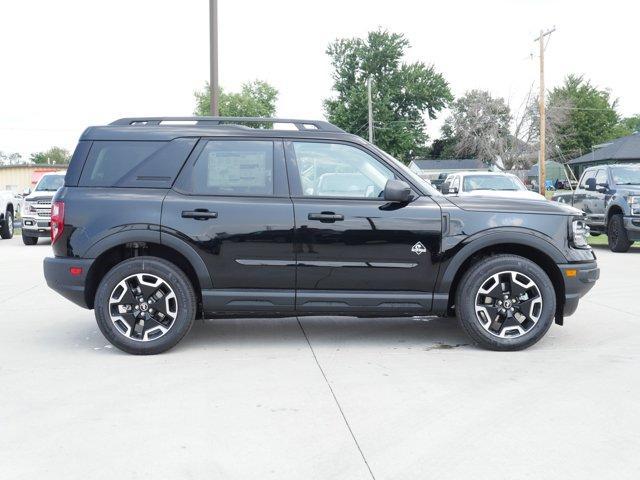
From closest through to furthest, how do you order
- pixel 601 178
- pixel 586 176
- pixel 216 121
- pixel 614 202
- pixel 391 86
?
pixel 216 121
pixel 614 202
pixel 601 178
pixel 586 176
pixel 391 86

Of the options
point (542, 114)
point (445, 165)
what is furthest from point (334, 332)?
point (445, 165)

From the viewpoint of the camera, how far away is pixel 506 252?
623cm

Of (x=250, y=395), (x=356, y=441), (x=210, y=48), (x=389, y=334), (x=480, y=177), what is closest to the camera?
(x=356, y=441)

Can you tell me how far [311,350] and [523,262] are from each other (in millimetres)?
1875

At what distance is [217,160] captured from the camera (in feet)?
20.1

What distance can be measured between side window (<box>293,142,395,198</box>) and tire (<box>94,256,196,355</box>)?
4.33ft

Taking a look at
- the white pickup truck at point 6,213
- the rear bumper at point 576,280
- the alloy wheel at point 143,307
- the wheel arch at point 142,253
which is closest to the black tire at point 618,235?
the rear bumper at point 576,280

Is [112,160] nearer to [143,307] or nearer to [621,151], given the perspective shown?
[143,307]

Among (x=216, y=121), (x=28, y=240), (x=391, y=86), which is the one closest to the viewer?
(x=216, y=121)

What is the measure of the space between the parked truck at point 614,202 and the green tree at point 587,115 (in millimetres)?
72102

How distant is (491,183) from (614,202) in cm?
399

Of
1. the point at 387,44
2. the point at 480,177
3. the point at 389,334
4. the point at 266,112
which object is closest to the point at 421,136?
the point at 387,44

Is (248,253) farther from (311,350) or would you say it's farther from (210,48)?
(210,48)

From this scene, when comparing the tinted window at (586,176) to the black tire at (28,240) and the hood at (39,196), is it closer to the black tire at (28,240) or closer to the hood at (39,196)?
the hood at (39,196)
